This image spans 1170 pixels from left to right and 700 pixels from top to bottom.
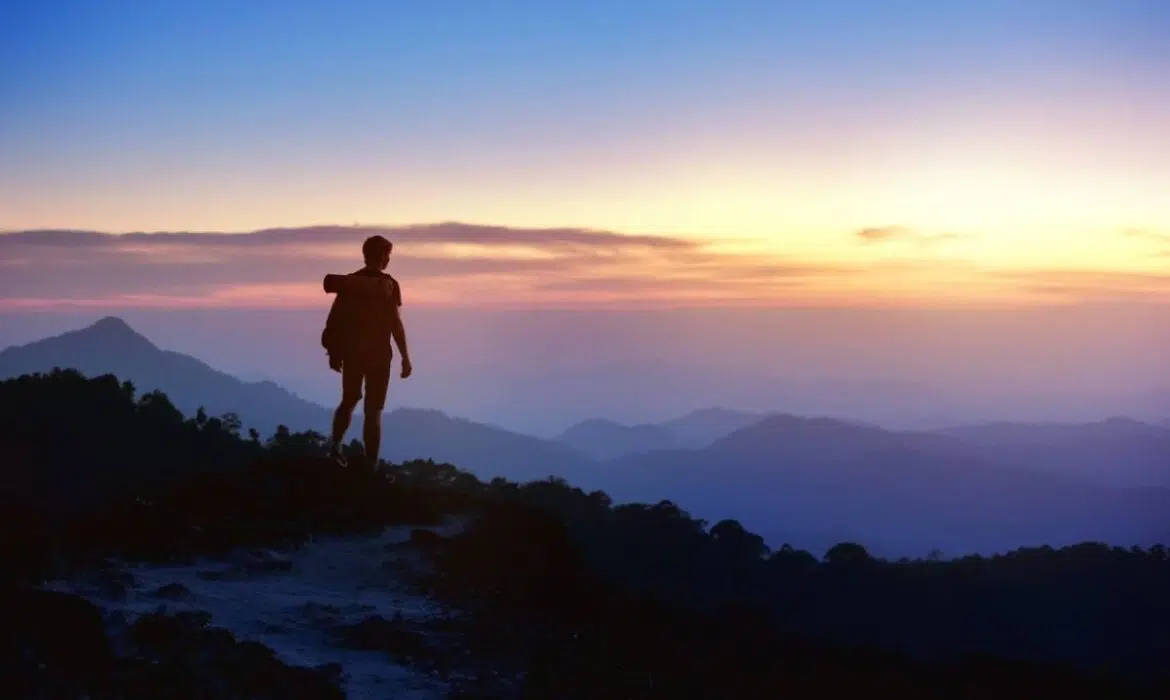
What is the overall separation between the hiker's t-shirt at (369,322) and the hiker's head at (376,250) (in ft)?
0.41

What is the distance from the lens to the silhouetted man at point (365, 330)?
12555 millimetres

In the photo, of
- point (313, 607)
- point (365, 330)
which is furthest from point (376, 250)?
point (313, 607)

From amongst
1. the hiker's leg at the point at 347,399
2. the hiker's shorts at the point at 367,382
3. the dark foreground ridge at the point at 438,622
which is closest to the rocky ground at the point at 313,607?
the dark foreground ridge at the point at 438,622

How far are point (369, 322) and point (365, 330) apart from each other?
4.9 inches

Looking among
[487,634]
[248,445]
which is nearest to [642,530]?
[248,445]

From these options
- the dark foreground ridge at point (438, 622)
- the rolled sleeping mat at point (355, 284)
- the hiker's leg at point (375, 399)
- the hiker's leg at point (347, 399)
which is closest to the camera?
the dark foreground ridge at point (438, 622)

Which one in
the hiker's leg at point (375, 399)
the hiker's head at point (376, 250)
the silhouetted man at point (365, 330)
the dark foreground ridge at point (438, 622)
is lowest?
the dark foreground ridge at point (438, 622)

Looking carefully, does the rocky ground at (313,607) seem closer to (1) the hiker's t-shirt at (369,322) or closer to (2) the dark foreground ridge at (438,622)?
(2) the dark foreground ridge at (438,622)

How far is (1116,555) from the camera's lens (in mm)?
52250

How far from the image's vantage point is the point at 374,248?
12.5m

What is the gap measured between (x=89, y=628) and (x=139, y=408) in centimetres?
2643

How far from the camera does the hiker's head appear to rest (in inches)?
494

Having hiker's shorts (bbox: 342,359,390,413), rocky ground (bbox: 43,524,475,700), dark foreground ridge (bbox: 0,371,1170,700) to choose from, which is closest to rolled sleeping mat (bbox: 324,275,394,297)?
hiker's shorts (bbox: 342,359,390,413)

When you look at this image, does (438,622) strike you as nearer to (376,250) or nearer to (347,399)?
(347,399)
